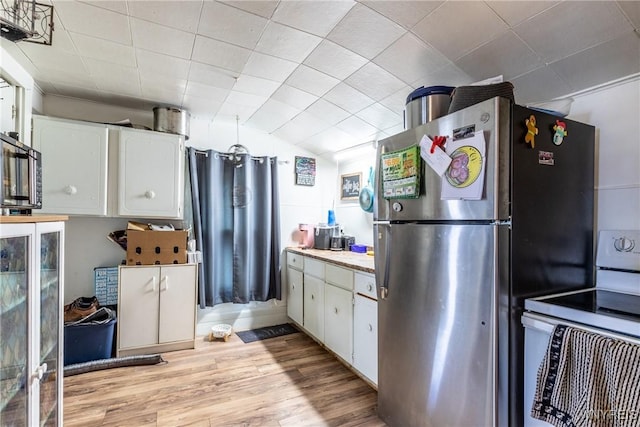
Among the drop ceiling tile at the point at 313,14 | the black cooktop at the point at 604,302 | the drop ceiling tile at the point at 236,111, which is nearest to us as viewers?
the black cooktop at the point at 604,302

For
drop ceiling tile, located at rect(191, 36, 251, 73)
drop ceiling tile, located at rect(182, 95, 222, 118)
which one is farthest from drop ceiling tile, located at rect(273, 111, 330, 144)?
drop ceiling tile, located at rect(191, 36, 251, 73)

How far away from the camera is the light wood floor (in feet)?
6.14

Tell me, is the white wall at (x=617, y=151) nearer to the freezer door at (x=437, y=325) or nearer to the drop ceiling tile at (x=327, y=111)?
the freezer door at (x=437, y=325)

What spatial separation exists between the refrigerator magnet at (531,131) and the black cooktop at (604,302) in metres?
0.62

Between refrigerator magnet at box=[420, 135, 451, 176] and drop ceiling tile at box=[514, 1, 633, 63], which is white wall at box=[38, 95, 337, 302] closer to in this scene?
refrigerator magnet at box=[420, 135, 451, 176]

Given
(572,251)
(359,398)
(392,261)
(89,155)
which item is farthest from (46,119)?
(572,251)

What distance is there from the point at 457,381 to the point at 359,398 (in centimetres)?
97

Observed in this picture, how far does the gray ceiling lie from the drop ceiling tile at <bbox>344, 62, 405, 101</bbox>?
0.4 inches

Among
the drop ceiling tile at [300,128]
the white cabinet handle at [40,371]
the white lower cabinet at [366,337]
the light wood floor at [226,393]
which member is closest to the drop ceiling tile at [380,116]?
the drop ceiling tile at [300,128]

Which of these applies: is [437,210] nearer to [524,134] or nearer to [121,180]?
[524,134]

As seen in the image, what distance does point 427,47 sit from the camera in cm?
166

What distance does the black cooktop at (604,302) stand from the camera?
1.04m

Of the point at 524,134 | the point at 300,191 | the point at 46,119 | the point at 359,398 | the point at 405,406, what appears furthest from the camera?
the point at 300,191

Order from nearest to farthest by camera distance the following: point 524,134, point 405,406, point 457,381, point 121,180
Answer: point 524,134, point 457,381, point 405,406, point 121,180
